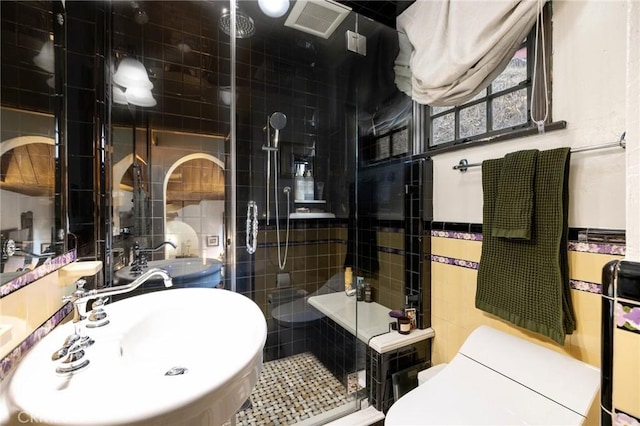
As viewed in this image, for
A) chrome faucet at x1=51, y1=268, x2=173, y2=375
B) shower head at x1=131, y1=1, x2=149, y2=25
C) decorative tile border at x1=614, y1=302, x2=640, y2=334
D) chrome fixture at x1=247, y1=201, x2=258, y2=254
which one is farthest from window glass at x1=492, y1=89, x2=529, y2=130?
shower head at x1=131, y1=1, x2=149, y2=25

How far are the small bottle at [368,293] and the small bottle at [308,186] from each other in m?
0.86

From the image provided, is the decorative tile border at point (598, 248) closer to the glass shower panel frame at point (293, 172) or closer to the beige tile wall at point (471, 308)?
the beige tile wall at point (471, 308)

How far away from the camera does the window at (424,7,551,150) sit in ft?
4.11

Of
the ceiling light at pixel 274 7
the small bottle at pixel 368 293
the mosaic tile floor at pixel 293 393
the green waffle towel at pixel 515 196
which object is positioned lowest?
the mosaic tile floor at pixel 293 393

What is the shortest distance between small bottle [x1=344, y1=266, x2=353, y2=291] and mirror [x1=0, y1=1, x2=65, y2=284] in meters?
1.78

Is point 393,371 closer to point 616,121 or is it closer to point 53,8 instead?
point 616,121

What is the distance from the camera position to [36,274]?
734mm

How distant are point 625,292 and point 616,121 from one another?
0.91 m

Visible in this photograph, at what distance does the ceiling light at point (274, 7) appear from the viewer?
185 cm

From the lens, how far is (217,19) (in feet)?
6.33

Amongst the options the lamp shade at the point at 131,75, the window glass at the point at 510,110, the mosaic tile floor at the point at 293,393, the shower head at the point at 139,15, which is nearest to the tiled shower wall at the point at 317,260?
the mosaic tile floor at the point at 293,393

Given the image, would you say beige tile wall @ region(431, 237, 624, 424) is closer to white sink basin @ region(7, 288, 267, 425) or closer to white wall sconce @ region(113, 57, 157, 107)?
white sink basin @ region(7, 288, 267, 425)

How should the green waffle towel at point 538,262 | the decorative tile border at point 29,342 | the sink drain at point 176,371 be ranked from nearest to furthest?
the decorative tile border at point 29,342, the sink drain at point 176,371, the green waffle towel at point 538,262

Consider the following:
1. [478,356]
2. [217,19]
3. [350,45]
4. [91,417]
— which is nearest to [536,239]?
[478,356]
